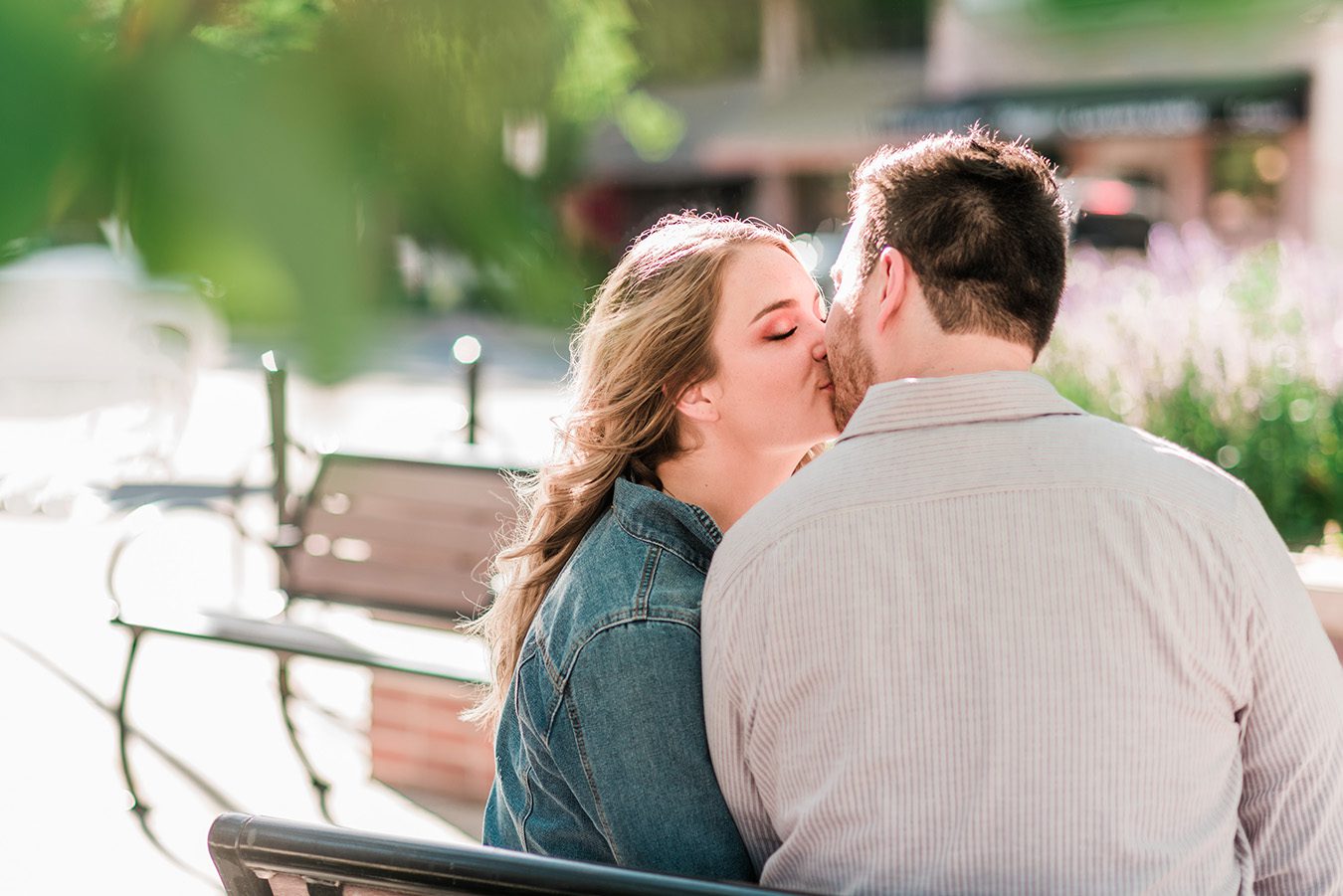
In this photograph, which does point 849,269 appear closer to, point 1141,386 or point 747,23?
point 747,23

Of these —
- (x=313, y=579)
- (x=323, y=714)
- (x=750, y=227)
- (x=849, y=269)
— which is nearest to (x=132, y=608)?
(x=313, y=579)

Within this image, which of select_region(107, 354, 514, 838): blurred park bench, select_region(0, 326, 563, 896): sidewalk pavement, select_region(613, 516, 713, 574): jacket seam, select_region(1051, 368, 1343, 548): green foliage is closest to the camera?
select_region(613, 516, 713, 574): jacket seam

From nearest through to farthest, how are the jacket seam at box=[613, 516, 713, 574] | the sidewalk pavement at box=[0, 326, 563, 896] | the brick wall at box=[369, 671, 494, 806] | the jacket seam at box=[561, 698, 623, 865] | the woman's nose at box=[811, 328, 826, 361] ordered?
1. the jacket seam at box=[561, 698, 623, 865]
2. the jacket seam at box=[613, 516, 713, 574]
3. the woman's nose at box=[811, 328, 826, 361]
4. the sidewalk pavement at box=[0, 326, 563, 896]
5. the brick wall at box=[369, 671, 494, 806]

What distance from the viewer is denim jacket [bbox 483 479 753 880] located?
1.47 meters

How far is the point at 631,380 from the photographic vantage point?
1.82m

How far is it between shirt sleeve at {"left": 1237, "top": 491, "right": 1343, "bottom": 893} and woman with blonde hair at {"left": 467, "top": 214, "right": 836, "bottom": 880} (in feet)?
1.80

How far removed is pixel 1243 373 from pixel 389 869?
365 cm

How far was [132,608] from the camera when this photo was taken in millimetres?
3930

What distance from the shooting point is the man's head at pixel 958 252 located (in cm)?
145

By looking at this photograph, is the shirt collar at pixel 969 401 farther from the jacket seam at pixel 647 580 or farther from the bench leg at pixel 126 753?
the bench leg at pixel 126 753

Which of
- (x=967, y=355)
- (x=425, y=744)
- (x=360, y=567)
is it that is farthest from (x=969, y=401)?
(x=360, y=567)

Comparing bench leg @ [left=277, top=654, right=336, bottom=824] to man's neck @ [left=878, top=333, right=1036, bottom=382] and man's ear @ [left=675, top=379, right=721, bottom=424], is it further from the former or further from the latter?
man's neck @ [left=878, top=333, right=1036, bottom=382]

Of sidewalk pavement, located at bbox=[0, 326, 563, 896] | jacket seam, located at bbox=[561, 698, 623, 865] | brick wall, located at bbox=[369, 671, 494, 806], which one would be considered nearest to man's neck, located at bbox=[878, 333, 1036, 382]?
jacket seam, located at bbox=[561, 698, 623, 865]

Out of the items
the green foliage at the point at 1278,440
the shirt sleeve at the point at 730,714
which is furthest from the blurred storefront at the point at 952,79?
the green foliage at the point at 1278,440
